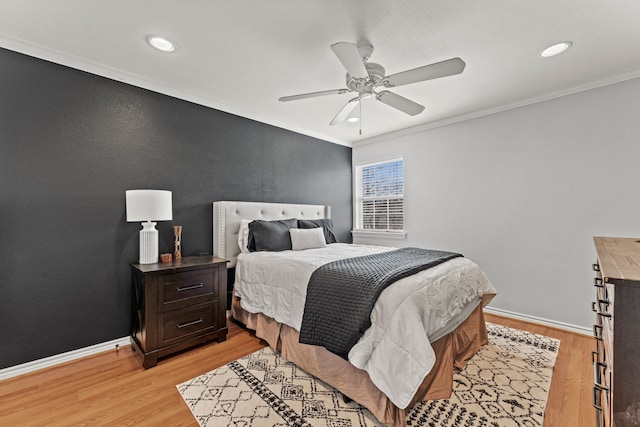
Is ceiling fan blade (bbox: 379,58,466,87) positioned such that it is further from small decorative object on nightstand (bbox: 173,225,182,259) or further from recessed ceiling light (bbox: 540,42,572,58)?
small decorative object on nightstand (bbox: 173,225,182,259)

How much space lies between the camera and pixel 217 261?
106 inches

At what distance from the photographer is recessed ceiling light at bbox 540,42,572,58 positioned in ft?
7.22

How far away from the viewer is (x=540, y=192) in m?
3.14

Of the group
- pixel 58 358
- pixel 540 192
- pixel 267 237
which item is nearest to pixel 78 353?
pixel 58 358

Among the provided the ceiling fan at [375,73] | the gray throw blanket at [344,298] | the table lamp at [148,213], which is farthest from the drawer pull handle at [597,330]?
the table lamp at [148,213]

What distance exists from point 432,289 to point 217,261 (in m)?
1.91

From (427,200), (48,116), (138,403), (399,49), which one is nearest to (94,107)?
(48,116)

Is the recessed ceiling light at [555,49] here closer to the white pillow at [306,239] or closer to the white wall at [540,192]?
the white wall at [540,192]

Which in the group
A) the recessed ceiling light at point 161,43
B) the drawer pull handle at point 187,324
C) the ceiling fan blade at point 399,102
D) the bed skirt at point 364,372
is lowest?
the bed skirt at point 364,372

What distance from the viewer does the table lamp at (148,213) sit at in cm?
238

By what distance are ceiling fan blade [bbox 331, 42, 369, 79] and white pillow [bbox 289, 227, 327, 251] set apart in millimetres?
1805

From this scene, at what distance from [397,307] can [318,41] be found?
1990 mm

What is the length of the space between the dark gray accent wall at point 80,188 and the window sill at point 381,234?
2605mm

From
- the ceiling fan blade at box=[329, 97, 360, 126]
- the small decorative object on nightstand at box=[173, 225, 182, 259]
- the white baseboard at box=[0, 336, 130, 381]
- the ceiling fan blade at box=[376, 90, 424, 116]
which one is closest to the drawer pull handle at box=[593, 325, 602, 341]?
the ceiling fan blade at box=[376, 90, 424, 116]
